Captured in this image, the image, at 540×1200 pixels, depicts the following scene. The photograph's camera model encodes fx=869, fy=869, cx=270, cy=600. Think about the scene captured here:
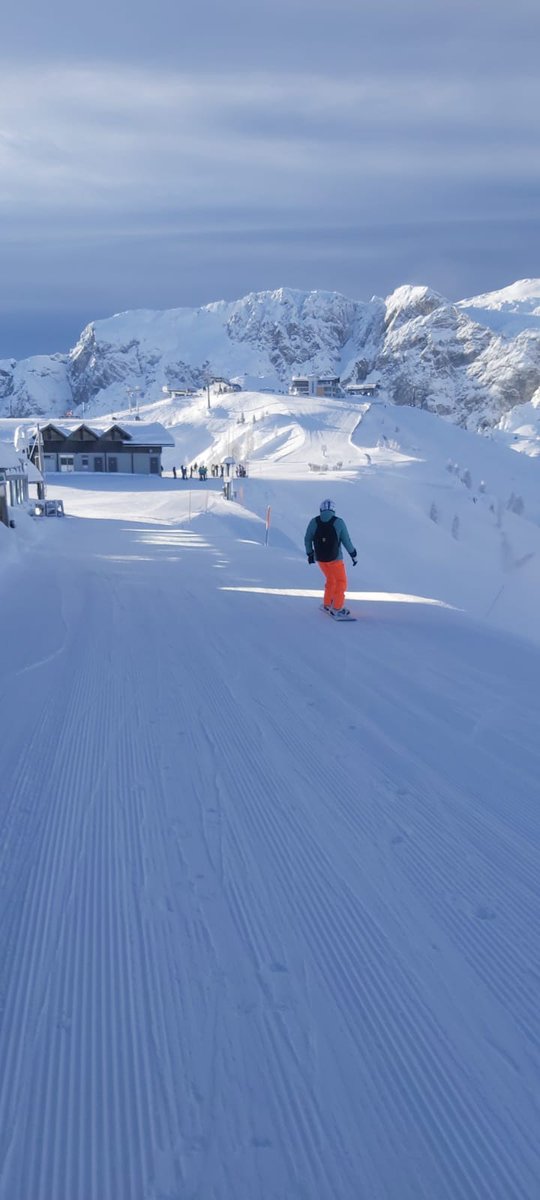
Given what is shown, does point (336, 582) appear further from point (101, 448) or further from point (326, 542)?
point (101, 448)

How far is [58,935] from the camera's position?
3.43m

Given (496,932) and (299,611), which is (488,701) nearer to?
(496,932)

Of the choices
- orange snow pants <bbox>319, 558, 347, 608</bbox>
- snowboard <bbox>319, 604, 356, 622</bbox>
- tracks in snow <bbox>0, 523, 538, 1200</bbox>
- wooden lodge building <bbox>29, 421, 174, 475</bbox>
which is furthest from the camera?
wooden lodge building <bbox>29, 421, 174, 475</bbox>

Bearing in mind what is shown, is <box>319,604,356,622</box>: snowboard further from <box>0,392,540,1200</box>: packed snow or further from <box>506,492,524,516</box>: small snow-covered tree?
<box>506,492,524,516</box>: small snow-covered tree

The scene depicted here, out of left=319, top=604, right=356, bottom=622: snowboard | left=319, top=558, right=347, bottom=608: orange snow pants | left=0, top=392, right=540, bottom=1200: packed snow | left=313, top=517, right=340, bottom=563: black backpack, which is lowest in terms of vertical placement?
left=319, top=604, right=356, bottom=622: snowboard

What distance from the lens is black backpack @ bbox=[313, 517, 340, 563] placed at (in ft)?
35.0

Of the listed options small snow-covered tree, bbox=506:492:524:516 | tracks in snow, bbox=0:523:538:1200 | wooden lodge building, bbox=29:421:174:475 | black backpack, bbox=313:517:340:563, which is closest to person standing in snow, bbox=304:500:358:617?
black backpack, bbox=313:517:340:563

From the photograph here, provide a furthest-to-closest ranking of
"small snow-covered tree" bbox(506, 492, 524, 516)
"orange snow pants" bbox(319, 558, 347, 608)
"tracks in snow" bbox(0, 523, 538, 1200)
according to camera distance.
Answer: "small snow-covered tree" bbox(506, 492, 524, 516), "orange snow pants" bbox(319, 558, 347, 608), "tracks in snow" bbox(0, 523, 538, 1200)

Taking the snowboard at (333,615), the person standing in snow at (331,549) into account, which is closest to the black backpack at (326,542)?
the person standing in snow at (331,549)

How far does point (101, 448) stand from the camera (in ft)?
239

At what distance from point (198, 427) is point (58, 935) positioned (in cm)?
12068

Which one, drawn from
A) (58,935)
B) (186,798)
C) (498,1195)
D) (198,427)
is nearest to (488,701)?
(186,798)

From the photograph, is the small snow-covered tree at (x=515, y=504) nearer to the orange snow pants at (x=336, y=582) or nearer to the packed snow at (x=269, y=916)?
the orange snow pants at (x=336, y=582)

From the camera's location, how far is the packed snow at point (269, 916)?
97.3 inches
